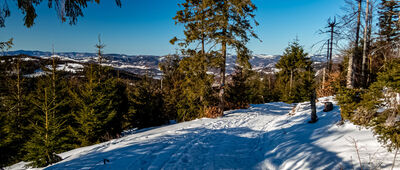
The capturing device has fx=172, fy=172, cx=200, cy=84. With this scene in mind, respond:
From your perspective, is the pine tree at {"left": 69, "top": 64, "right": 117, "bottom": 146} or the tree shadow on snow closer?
the tree shadow on snow

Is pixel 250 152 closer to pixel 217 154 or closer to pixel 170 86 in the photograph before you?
pixel 217 154

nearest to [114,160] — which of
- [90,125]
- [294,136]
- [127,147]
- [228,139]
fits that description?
[127,147]

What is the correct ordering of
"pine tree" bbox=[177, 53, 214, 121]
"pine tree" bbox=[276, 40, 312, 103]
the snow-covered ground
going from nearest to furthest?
1. the snow-covered ground
2. "pine tree" bbox=[177, 53, 214, 121]
3. "pine tree" bbox=[276, 40, 312, 103]

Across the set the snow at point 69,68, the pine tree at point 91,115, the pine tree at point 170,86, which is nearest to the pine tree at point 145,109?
the pine tree at point 170,86

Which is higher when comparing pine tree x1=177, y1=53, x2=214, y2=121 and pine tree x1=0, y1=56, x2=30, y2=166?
A: pine tree x1=177, y1=53, x2=214, y2=121

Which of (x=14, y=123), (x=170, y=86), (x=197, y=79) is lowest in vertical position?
(x=14, y=123)

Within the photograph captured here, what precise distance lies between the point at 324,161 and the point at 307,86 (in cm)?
1880

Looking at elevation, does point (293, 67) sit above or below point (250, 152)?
above

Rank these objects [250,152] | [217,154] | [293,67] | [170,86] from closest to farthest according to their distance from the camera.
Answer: [217,154], [250,152], [170,86], [293,67]

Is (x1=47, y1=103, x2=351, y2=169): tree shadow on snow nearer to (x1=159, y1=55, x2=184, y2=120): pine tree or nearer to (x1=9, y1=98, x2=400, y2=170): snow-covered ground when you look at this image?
(x1=9, y1=98, x2=400, y2=170): snow-covered ground

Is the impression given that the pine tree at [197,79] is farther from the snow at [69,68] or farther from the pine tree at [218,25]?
the snow at [69,68]

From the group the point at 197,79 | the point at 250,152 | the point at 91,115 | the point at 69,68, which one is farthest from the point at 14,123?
the point at 69,68

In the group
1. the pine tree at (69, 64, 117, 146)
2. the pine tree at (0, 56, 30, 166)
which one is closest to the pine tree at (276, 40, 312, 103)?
the pine tree at (69, 64, 117, 146)

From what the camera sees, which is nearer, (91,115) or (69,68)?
(91,115)
